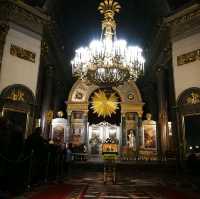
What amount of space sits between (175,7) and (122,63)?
6081mm

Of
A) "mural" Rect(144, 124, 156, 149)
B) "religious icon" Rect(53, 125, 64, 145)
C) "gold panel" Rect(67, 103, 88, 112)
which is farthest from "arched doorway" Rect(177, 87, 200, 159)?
"religious icon" Rect(53, 125, 64, 145)

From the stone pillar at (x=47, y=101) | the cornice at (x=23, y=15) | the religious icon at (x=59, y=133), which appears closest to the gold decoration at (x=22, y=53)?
the cornice at (x=23, y=15)

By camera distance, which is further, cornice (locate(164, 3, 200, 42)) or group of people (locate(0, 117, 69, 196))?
cornice (locate(164, 3, 200, 42))

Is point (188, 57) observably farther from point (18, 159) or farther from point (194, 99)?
point (18, 159)

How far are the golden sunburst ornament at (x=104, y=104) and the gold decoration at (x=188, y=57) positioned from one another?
880cm

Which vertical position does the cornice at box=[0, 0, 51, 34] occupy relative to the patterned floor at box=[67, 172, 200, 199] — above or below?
above

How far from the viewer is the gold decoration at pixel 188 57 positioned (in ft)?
38.5

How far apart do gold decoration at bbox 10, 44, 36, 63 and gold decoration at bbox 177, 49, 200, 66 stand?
761 cm

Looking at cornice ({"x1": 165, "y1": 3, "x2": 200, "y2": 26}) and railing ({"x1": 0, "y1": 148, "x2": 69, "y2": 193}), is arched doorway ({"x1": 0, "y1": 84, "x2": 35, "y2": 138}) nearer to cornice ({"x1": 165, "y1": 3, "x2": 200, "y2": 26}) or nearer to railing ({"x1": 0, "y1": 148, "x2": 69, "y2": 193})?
railing ({"x1": 0, "y1": 148, "x2": 69, "y2": 193})

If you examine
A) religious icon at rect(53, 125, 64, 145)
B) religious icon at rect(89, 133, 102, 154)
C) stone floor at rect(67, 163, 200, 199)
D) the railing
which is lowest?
stone floor at rect(67, 163, 200, 199)

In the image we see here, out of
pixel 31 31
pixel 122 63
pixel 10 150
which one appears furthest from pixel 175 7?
pixel 10 150

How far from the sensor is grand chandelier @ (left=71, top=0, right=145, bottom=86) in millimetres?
10133

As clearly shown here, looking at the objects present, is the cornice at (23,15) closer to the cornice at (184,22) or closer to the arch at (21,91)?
the arch at (21,91)

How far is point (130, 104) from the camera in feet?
66.7
